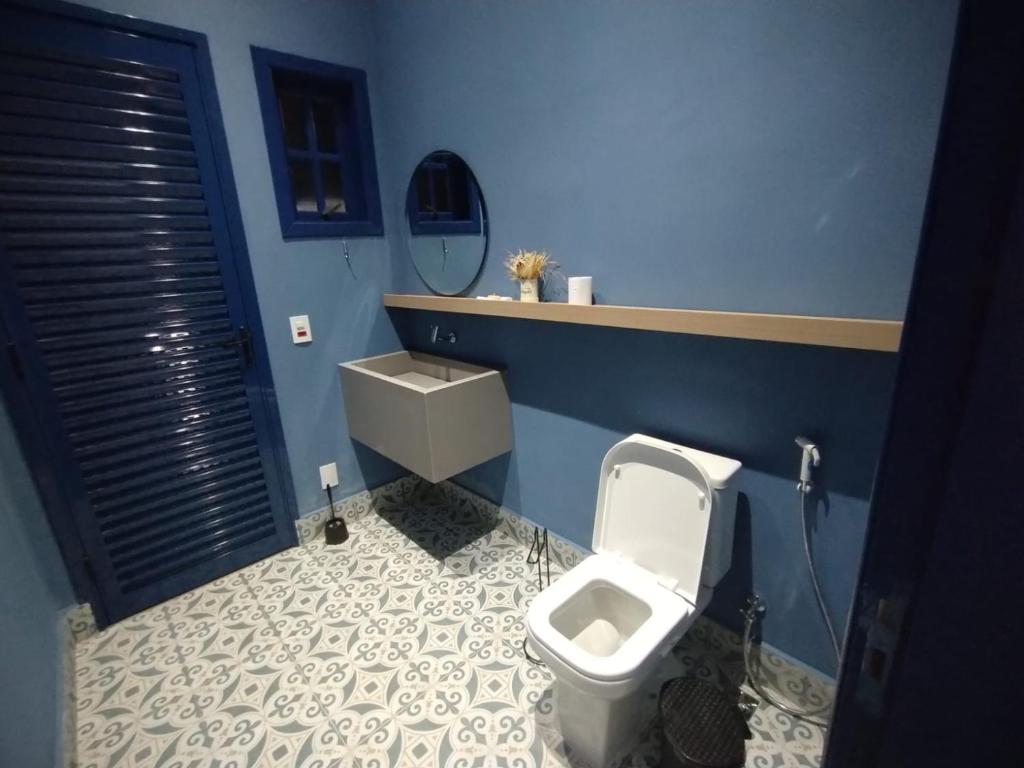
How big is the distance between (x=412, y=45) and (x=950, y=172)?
2.24m

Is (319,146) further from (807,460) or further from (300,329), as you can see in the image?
(807,460)

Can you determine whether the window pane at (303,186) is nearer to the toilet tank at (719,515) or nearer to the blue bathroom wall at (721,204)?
the blue bathroom wall at (721,204)

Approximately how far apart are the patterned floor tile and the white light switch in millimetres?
1078

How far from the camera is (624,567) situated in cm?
144

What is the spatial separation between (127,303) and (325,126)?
122 cm

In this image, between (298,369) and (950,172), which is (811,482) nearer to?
(950,172)

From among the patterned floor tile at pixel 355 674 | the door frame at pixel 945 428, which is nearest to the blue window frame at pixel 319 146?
the patterned floor tile at pixel 355 674

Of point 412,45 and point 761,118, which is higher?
point 412,45

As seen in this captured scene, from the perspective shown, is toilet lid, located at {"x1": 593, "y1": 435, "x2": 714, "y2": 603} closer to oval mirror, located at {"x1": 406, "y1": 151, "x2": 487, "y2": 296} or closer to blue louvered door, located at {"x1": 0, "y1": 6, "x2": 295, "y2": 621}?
oval mirror, located at {"x1": 406, "y1": 151, "x2": 487, "y2": 296}

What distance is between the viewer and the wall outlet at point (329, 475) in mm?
2318

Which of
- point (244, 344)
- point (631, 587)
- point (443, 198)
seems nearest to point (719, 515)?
point (631, 587)

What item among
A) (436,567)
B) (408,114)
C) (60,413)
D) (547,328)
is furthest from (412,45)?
(436,567)

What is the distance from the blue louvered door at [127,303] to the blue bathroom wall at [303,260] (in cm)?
11

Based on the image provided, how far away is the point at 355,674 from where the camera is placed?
1.57m
